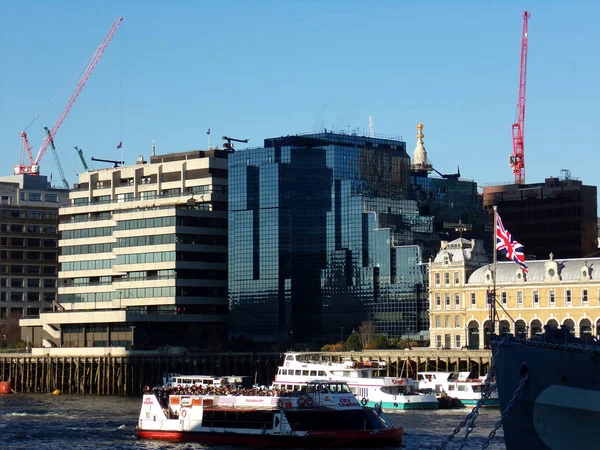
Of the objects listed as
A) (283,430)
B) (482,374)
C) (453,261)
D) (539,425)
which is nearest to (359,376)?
(482,374)

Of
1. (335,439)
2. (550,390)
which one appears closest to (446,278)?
(335,439)

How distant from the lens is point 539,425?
71.9 meters

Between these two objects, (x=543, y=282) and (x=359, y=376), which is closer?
(x=359, y=376)

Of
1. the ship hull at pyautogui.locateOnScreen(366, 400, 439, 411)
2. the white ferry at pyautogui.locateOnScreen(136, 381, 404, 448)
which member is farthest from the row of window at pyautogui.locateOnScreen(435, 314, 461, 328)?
the white ferry at pyautogui.locateOnScreen(136, 381, 404, 448)

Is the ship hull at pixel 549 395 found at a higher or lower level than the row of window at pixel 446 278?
lower

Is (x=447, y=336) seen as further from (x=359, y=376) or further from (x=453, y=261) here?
(x=359, y=376)

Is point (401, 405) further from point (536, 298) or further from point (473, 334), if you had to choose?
point (473, 334)

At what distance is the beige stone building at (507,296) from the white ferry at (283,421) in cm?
6734

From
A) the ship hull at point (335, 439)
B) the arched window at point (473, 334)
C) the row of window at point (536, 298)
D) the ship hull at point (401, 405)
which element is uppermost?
the row of window at point (536, 298)

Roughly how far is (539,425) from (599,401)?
4518 millimetres

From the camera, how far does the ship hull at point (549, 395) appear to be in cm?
6894

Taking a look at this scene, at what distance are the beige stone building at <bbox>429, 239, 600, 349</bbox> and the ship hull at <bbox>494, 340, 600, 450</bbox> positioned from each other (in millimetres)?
100097

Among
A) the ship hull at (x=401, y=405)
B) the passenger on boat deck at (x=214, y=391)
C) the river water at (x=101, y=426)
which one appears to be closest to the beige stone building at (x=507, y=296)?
the ship hull at (x=401, y=405)

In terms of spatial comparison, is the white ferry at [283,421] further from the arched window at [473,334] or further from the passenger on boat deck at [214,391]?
the arched window at [473,334]
